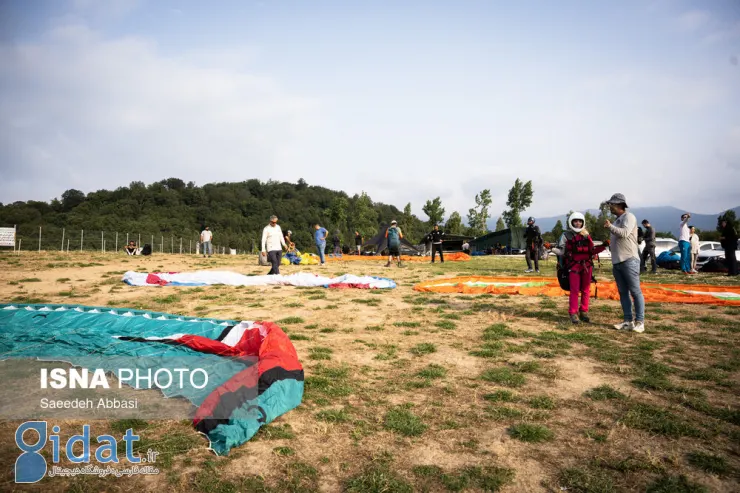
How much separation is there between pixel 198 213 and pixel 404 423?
97540 mm

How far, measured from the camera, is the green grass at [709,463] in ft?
8.53

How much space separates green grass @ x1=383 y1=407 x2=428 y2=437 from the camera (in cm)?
316

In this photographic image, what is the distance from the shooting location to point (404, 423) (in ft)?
10.8

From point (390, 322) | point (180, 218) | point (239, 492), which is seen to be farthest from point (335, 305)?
point (180, 218)

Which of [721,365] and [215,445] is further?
[721,365]

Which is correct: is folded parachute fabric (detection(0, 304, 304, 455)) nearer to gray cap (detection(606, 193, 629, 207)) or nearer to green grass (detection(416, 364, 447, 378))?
green grass (detection(416, 364, 447, 378))

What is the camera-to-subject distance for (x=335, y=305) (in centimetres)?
848

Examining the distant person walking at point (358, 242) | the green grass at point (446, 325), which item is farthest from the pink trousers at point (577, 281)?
the distant person walking at point (358, 242)

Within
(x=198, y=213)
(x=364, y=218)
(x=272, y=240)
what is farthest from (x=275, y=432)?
(x=198, y=213)

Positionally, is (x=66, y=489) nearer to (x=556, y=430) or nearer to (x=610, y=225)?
(x=556, y=430)

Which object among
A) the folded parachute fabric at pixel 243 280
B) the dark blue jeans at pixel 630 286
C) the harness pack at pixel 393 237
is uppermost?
the harness pack at pixel 393 237

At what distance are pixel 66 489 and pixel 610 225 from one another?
730cm

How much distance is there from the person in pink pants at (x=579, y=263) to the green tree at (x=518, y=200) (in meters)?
58.7

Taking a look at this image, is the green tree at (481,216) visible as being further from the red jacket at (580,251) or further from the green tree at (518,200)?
the red jacket at (580,251)
